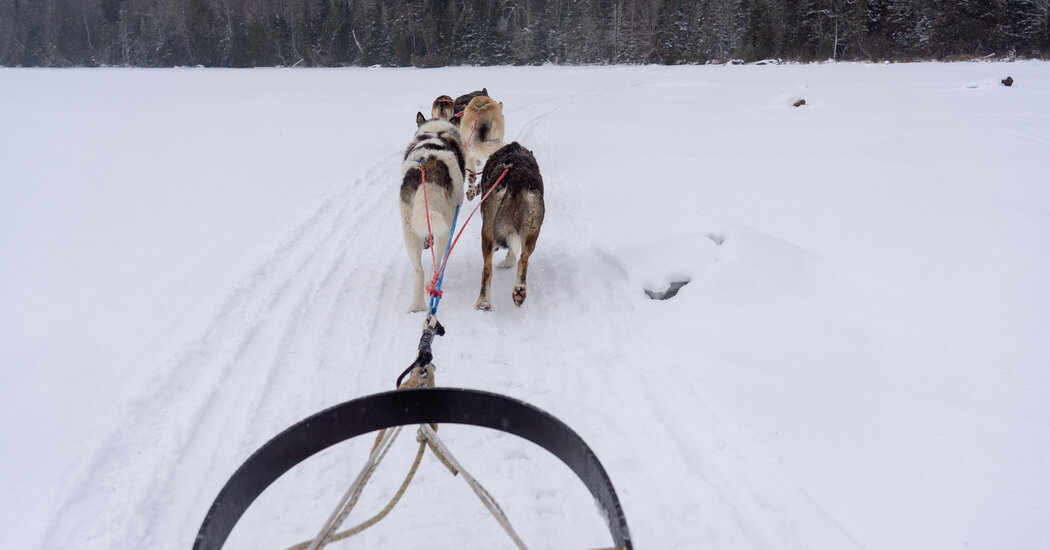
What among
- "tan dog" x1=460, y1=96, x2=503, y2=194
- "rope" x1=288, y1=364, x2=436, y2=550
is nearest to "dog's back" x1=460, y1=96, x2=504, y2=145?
"tan dog" x1=460, y1=96, x2=503, y2=194

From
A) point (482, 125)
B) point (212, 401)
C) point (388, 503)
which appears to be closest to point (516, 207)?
point (212, 401)

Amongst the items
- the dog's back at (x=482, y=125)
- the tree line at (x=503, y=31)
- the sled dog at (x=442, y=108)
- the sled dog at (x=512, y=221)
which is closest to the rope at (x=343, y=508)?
the sled dog at (x=512, y=221)

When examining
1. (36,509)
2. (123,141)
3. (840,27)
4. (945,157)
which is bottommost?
(36,509)

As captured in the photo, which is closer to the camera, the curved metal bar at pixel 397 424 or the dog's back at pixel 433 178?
the curved metal bar at pixel 397 424

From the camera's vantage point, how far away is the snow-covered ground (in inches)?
83.2

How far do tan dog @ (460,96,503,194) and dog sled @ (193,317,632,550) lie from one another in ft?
18.2

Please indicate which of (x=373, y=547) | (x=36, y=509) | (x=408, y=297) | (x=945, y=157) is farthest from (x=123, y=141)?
(x=945, y=157)

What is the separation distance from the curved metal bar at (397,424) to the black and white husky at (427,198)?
2.26 meters

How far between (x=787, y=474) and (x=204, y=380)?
295 centimetres

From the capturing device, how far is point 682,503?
221 centimetres

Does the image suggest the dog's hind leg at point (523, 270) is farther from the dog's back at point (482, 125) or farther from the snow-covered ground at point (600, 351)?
the dog's back at point (482, 125)

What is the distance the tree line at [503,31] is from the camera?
38.2 metres

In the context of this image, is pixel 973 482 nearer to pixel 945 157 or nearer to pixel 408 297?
pixel 408 297

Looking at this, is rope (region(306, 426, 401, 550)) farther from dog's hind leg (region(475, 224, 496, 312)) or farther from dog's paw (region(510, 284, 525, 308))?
dog's hind leg (region(475, 224, 496, 312))
